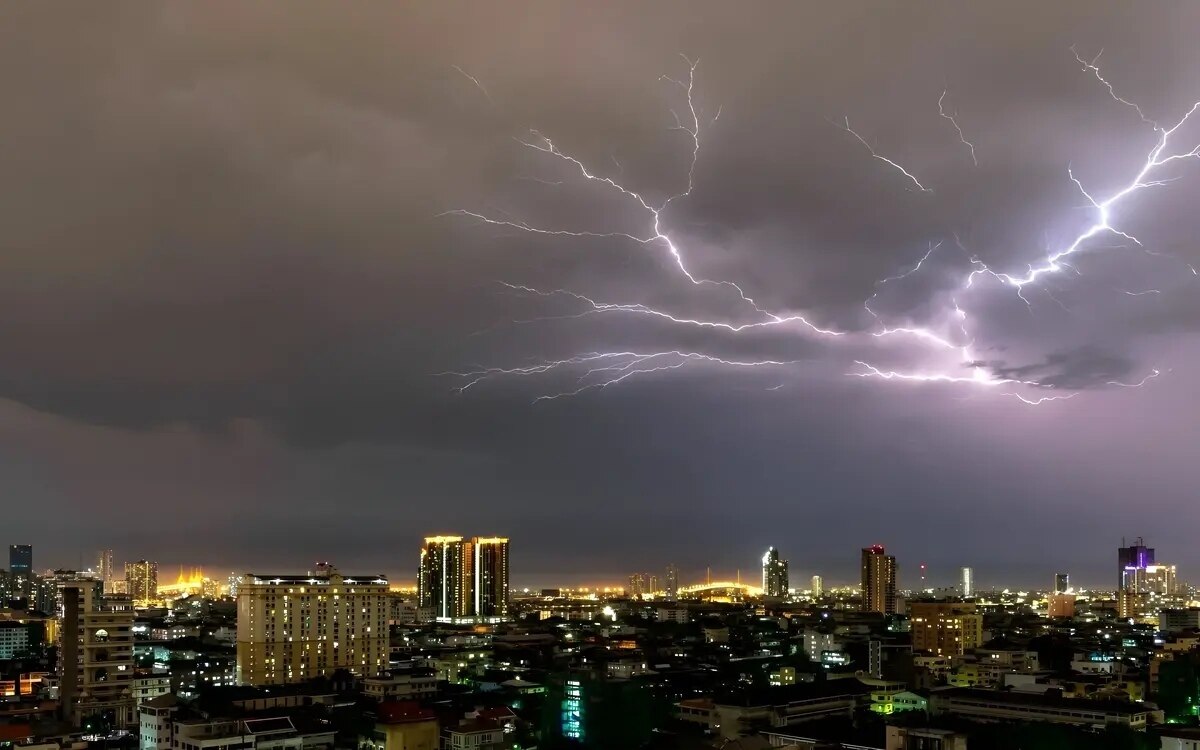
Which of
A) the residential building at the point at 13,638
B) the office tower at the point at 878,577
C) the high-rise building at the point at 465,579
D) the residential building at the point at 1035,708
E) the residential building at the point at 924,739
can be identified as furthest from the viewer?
the office tower at the point at 878,577

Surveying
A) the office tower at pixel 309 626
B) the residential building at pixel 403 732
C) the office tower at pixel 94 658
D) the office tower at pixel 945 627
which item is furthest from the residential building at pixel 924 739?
the office tower at pixel 945 627

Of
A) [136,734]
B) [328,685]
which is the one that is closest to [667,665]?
[328,685]

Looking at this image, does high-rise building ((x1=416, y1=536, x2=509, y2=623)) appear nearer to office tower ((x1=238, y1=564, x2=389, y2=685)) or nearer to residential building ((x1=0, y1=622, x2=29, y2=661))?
residential building ((x1=0, y1=622, x2=29, y2=661))

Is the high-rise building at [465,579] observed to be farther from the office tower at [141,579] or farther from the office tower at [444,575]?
the office tower at [141,579]

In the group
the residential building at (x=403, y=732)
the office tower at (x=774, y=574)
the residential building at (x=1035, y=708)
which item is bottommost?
the office tower at (x=774, y=574)

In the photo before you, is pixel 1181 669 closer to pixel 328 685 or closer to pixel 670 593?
pixel 328 685

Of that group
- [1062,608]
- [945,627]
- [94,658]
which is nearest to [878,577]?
[1062,608]
